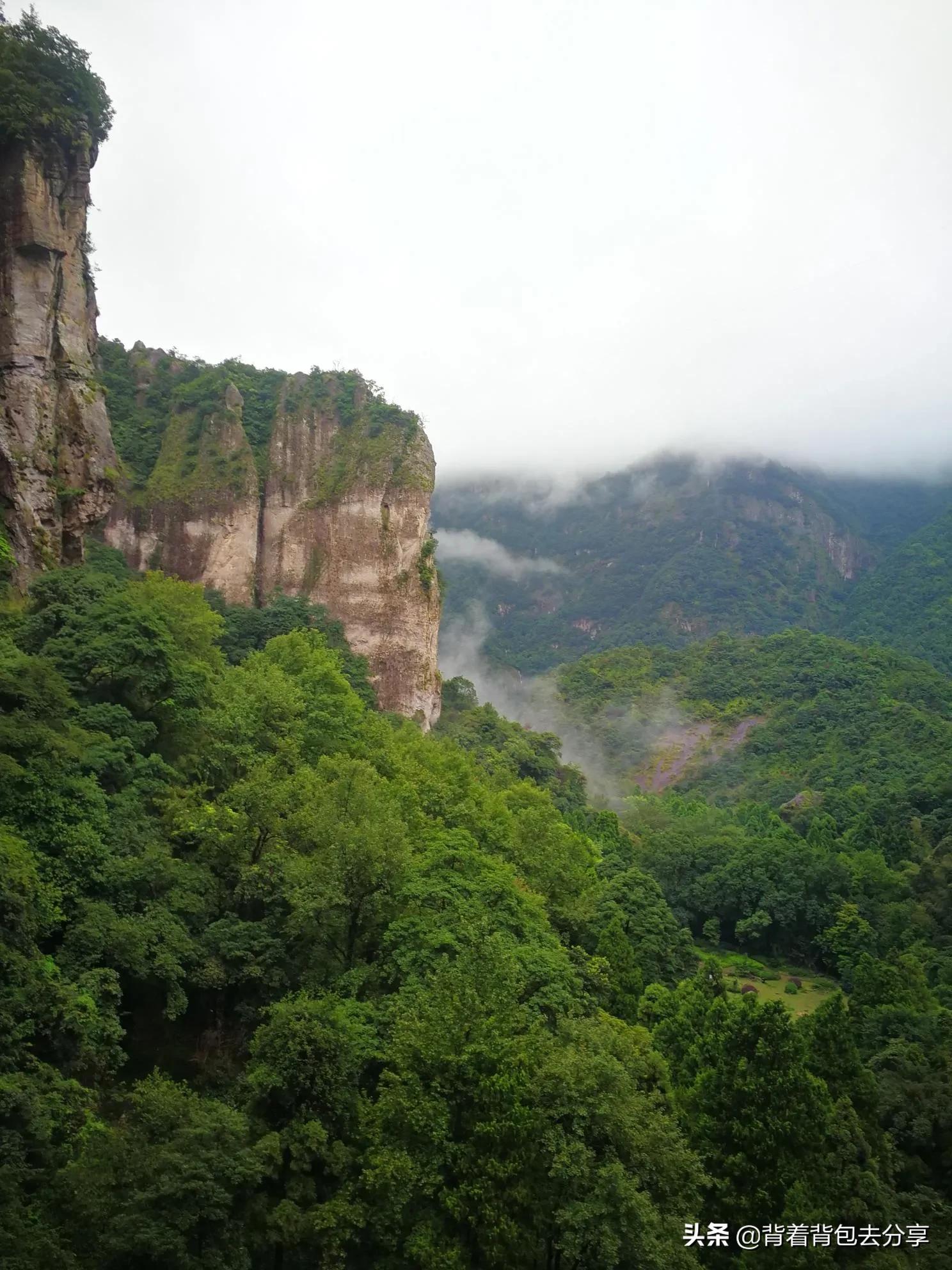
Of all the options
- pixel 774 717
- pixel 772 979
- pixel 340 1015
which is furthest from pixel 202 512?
pixel 774 717

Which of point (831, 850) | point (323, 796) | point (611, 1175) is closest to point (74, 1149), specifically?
point (611, 1175)

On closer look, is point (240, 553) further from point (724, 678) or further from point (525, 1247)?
point (724, 678)

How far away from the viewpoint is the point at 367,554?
52219 millimetres

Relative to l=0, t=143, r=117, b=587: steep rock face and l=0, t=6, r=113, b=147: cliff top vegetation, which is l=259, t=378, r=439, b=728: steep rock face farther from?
l=0, t=6, r=113, b=147: cliff top vegetation

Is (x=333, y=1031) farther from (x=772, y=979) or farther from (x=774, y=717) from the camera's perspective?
(x=774, y=717)

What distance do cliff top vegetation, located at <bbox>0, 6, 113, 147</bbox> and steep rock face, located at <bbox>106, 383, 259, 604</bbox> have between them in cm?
2198

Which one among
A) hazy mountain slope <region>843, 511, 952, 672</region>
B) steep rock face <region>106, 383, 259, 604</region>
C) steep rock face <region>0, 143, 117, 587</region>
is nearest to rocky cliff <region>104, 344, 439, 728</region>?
steep rock face <region>106, 383, 259, 604</region>

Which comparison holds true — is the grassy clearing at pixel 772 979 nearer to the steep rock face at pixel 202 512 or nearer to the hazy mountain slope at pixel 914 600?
the steep rock face at pixel 202 512

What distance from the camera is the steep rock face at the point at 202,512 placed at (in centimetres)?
4997

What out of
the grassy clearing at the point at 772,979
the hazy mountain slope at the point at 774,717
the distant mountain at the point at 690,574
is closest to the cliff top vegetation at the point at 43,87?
the grassy clearing at the point at 772,979

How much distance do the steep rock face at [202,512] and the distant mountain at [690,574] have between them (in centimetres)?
9579

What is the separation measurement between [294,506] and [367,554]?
226 inches

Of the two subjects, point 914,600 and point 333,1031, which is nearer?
point 333,1031

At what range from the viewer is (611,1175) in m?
13.5
